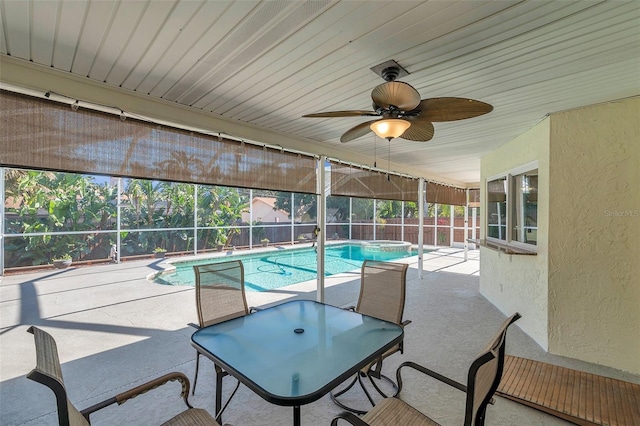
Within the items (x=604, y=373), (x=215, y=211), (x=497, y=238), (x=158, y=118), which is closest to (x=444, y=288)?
(x=497, y=238)

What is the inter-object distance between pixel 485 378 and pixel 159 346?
3230 millimetres

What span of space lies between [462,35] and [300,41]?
962 millimetres

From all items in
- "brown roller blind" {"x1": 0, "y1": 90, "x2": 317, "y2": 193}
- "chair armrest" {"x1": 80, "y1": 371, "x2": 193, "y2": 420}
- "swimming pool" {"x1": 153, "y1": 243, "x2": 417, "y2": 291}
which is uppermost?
"brown roller blind" {"x1": 0, "y1": 90, "x2": 317, "y2": 193}

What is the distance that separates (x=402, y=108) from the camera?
5.90 feet

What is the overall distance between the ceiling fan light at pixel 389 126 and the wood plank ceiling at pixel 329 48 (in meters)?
0.45

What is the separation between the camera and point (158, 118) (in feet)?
8.72

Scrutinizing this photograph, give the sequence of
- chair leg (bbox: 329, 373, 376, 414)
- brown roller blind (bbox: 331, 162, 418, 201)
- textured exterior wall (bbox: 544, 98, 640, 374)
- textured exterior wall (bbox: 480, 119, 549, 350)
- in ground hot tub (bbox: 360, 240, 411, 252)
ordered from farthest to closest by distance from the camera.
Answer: in ground hot tub (bbox: 360, 240, 411, 252), brown roller blind (bbox: 331, 162, 418, 201), textured exterior wall (bbox: 480, 119, 549, 350), textured exterior wall (bbox: 544, 98, 640, 374), chair leg (bbox: 329, 373, 376, 414)

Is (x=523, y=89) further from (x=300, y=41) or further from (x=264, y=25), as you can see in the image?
(x=264, y=25)

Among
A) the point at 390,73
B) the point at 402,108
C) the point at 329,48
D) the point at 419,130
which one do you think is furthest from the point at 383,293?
the point at 329,48

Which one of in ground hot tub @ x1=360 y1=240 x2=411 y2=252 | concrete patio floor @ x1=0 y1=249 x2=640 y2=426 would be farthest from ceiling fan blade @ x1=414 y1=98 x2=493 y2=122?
in ground hot tub @ x1=360 y1=240 x2=411 y2=252

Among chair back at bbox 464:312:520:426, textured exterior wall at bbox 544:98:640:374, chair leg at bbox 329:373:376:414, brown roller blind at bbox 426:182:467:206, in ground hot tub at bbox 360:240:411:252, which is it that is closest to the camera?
chair back at bbox 464:312:520:426

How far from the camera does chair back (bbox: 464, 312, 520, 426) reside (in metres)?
1.19

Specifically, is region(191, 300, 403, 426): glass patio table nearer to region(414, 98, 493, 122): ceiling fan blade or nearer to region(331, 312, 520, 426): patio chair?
region(331, 312, 520, 426): patio chair

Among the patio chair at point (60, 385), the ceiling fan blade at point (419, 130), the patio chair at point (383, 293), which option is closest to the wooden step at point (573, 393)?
the patio chair at point (383, 293)
